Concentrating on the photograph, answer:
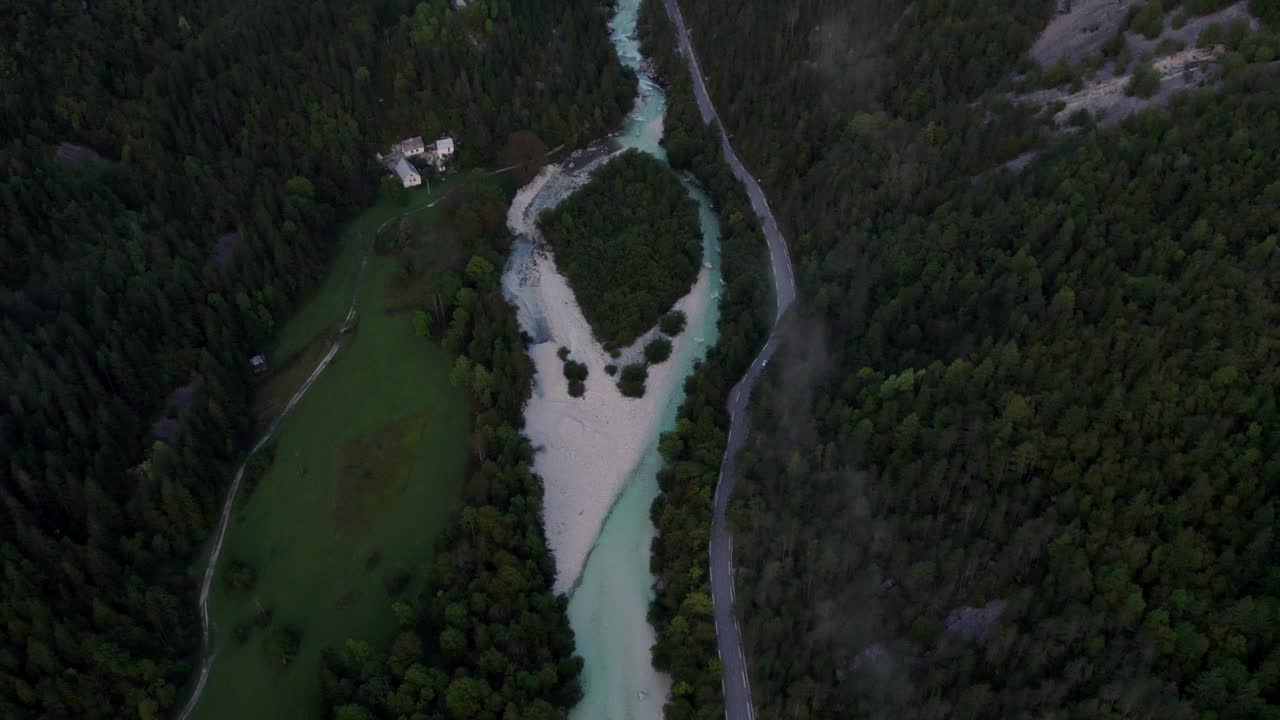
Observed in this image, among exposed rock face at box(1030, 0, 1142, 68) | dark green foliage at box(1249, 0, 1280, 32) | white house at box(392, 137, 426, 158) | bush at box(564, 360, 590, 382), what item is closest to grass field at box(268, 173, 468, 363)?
white house at box(392, 137, 426, 158)

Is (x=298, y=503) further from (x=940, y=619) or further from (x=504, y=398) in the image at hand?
(x=940, y=619)

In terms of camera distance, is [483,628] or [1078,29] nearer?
[483,628]

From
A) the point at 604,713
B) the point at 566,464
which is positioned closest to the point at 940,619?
the point at 604,713

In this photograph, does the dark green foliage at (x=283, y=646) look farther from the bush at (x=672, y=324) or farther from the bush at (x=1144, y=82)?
the bush at (x=1144, y=82)

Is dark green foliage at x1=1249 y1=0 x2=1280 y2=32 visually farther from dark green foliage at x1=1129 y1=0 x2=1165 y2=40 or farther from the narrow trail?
the narrow trail

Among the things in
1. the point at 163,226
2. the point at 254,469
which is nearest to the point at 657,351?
the point at 254,469

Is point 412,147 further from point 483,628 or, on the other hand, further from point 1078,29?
point 1078,29
